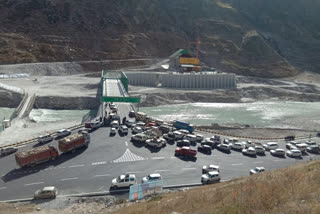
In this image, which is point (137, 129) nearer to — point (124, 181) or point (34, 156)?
point (124, 181)

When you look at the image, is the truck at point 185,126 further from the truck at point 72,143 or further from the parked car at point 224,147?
the truck at point 72,143

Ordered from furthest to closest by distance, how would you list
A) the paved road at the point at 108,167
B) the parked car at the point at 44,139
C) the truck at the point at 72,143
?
→ the parked car at the point at 44,139 < the truck at the point at 72,143 < the paved road at the point at 108,167

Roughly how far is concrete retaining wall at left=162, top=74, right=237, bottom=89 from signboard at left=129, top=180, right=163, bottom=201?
174 ft

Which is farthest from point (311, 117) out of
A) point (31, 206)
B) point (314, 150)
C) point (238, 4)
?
point (238, 4)

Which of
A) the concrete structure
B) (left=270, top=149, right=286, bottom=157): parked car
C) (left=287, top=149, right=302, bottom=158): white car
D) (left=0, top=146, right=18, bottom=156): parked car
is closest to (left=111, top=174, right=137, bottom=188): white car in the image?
(left=0, top=146, right=18, bottom=156): parked car

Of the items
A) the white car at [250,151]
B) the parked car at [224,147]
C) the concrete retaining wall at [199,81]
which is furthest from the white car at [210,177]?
the concrete retaining wall at [199,81]

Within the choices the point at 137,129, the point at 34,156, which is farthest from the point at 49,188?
the point at 137,129

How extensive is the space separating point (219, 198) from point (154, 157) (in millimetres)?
12725

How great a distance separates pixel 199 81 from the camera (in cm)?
7225

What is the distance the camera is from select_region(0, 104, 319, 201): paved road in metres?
20.0

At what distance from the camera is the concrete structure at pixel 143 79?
237 ft

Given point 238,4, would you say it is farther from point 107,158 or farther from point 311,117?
point 107,158

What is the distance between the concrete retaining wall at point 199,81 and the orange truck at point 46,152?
4619cm

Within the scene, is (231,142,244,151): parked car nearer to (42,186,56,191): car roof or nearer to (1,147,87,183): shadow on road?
(1,147,87,183): shadow on road
